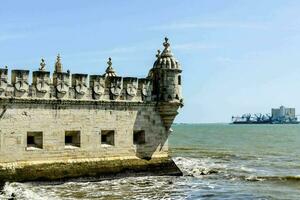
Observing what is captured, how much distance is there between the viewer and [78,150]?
2623 centimetres

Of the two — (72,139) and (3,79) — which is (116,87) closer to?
(72,139)

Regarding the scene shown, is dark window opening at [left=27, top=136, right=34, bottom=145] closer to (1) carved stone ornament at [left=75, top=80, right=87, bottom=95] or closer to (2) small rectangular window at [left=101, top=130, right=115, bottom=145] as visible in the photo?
(1) carved stone ornament at [left=75, top=80, right=87, bottom=95]

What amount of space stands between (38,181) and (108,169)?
361 cm

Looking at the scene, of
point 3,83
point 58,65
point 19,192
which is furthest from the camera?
point 58,65

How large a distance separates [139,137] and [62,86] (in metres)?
5.18

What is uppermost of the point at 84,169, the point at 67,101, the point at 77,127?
the point at 67,101

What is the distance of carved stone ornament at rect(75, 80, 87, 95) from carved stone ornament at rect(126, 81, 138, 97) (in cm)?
248

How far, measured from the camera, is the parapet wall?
24438 millimetres

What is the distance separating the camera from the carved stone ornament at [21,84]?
2444cm

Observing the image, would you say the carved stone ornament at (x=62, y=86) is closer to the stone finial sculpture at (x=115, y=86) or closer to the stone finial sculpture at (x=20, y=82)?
the stone finial sculpture at (x=20, y=82)

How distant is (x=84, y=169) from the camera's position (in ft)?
85.7

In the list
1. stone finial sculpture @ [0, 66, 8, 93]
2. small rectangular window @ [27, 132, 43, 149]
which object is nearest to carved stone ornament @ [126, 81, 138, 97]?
small rectangular window @ [27, 132, 43, 149]

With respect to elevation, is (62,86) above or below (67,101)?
above

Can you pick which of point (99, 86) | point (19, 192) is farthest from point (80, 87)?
point (19, 192)
